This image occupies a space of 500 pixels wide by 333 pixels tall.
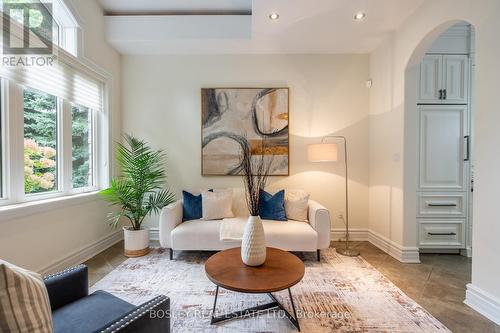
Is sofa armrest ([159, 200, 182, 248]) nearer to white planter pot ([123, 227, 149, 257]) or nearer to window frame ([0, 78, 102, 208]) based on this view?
white planter pot ([123, 227, 149, 257])

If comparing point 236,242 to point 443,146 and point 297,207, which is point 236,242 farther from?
point 443,146

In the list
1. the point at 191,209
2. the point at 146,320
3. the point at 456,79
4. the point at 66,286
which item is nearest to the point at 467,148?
the point at 456,79

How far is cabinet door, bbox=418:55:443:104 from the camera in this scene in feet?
9.35

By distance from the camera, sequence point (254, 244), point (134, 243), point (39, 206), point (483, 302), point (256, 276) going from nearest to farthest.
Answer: point (256, 276) → point (254, 244) → point (483, 302) → point (39, 206) → point (134, 243)

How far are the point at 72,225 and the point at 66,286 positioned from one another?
1.65 metres

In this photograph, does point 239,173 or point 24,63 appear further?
point 239,173

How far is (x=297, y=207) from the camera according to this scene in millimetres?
2994

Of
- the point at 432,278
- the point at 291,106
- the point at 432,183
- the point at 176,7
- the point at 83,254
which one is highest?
the point at 176,7

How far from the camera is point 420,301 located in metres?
1.99

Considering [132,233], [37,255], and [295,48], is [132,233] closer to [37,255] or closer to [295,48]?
[37,255]

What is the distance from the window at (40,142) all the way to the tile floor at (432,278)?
106 centimetres

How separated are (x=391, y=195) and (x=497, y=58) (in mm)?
1739

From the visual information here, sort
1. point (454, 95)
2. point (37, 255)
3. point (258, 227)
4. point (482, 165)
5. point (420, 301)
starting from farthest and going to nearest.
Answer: point (454, 95) → point (37, 255) → point (420, 301) → point (482, 165) → point (258, 227)

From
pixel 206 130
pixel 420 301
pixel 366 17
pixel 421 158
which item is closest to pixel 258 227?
pixel 420 301
